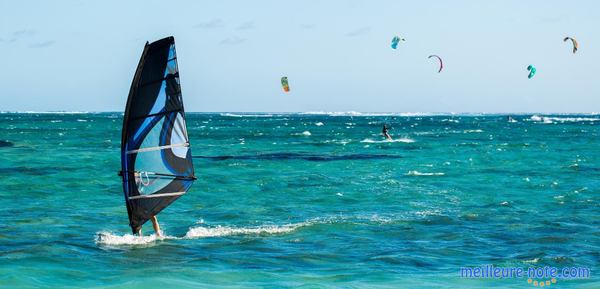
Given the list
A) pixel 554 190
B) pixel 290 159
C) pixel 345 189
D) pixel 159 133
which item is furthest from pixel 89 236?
pixel 290 159

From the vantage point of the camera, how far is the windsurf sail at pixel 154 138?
1493 cm

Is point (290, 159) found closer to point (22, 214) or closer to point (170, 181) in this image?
point (22, 214)

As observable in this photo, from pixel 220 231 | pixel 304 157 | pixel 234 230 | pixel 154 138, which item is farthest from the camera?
pixel 304 157

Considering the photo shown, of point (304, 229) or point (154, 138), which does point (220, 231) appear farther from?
point (154, 138)

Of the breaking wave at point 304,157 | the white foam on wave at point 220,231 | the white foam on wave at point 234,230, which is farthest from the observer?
the breaking wave at point 304,157

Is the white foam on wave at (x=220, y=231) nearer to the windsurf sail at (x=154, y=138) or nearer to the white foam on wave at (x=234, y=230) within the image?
the white foam on wave at (x=234, y=230)

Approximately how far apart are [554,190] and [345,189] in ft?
24.8

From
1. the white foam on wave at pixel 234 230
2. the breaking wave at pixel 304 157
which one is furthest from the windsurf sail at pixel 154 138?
the breaking wave at pixel 304 157

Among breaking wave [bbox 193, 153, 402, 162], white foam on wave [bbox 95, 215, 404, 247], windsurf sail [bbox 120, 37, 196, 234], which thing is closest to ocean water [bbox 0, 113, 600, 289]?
white foam on wave [bbox 95, 215, 404, 247]

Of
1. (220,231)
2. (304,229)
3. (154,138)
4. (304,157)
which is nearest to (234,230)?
(220,231)

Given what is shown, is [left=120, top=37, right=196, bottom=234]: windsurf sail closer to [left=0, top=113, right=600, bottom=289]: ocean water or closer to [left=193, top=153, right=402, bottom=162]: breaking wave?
[left=0, top=113, right=600, bottom=289]: ocean water

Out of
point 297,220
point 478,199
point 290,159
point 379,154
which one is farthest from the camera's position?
point 379,154

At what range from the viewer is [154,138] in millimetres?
15570

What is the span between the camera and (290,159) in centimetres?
4594
